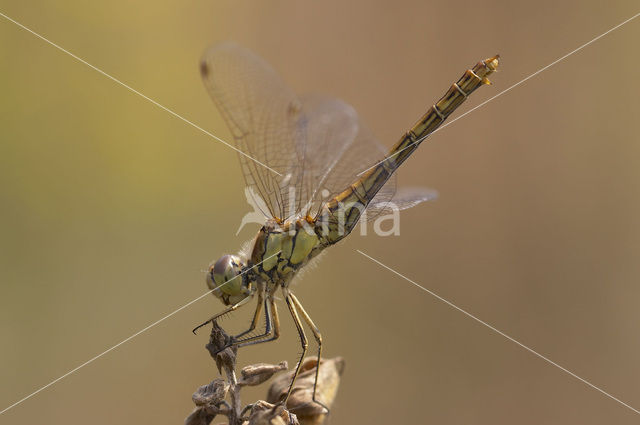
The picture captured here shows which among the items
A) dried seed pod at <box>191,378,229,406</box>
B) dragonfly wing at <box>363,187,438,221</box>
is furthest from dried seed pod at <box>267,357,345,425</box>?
dragonfly wing at <box>363,187,438,221</box>

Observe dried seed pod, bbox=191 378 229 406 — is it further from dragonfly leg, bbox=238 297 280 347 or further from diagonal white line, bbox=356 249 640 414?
diagonal white line, bbox=356 249 640 414

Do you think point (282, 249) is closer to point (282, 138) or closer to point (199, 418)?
point (282, 138)

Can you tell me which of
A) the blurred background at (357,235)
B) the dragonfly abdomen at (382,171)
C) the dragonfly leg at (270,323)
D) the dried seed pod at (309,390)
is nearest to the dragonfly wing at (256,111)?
the dragonfly abdomen at (382,171)

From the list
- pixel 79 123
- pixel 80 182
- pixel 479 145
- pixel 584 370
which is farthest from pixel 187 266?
pixel 584 370

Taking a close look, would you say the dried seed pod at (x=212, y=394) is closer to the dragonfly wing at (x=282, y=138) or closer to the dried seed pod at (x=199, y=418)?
the dried seed pod at (x=199, y=418)

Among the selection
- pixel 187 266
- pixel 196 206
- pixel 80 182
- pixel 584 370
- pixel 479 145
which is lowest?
pixel 584 370

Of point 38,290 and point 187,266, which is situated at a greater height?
point 38,290

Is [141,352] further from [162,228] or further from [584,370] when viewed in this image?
[584,370]
